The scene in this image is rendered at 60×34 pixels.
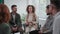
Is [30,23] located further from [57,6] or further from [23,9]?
[57,6]

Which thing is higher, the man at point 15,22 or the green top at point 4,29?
the green top at point 4,29

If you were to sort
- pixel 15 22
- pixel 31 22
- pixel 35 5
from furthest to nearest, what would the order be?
pixel 35 5 < pixel 15 22 < pixel 31 22

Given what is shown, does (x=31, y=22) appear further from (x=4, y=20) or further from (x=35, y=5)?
(x=4, y=20)

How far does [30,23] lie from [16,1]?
5.72 feet

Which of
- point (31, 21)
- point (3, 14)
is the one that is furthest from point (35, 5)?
point (3, 14)

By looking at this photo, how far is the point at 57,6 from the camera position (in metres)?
2.14

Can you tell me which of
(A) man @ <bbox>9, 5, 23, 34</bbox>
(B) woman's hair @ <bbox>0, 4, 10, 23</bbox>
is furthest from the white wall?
(B) woman's hair @ <bbox>0, 4, 10, 23</bbox>

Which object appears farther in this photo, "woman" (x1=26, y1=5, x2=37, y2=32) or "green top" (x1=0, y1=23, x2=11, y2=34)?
"woman" (x1=26, y1=5, x2=37, y2=32)

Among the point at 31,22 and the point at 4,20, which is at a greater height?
the point at 4,20

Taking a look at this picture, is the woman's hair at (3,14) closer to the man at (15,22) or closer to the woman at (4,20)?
the woman at (4,20)

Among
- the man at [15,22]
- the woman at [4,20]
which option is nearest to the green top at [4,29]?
the woman at [4,20]

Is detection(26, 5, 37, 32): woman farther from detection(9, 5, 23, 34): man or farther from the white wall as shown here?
the white wall

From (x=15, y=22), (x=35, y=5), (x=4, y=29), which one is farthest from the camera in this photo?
(x=35, y=5)

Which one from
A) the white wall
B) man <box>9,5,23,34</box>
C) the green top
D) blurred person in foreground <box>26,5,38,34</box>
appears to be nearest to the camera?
the green top
